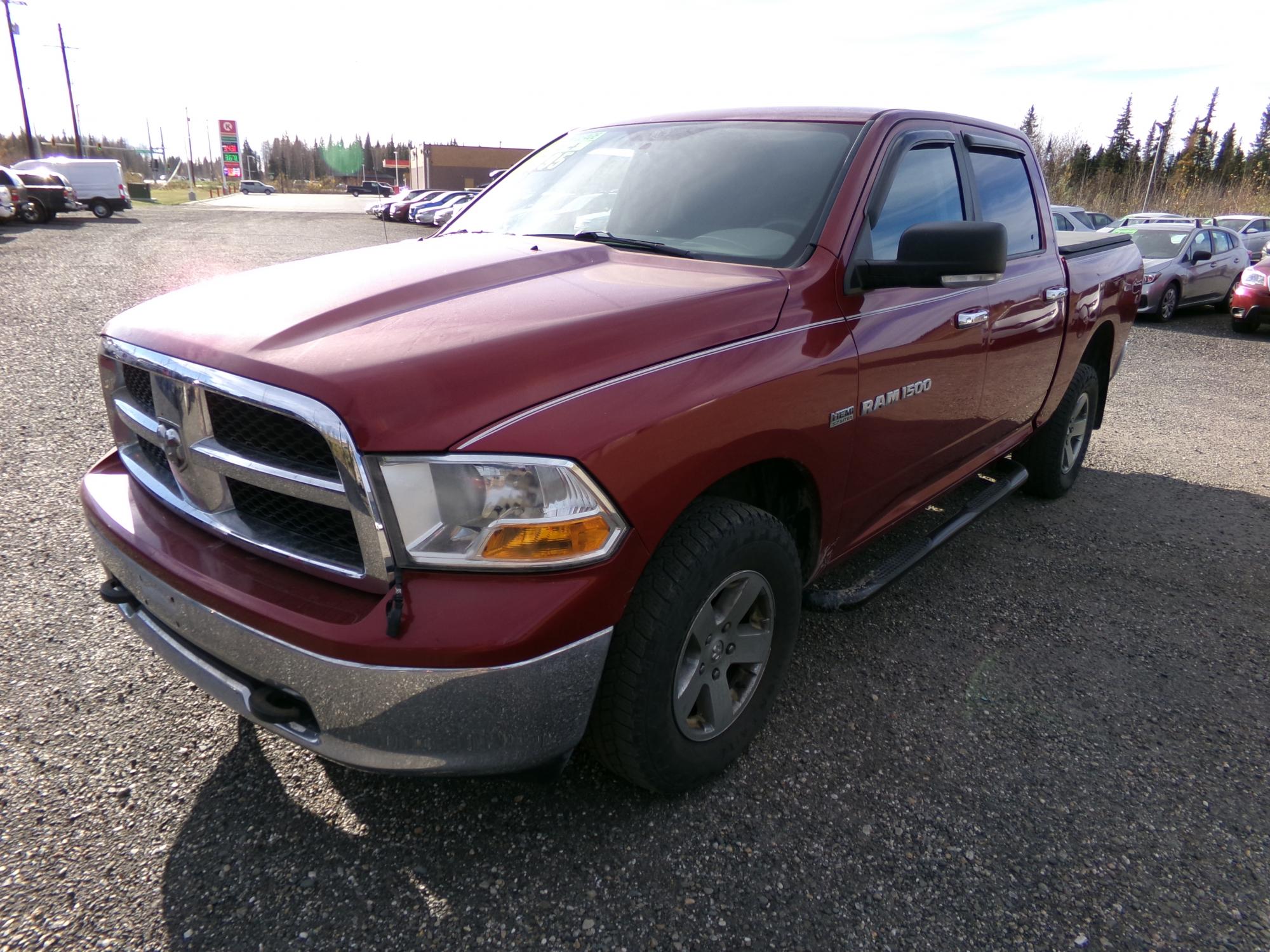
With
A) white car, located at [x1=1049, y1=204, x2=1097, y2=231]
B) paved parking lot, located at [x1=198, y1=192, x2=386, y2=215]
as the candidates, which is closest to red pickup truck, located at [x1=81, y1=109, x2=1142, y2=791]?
white car, located at [x1=1049, y1=204, x2=1097, y2=231]

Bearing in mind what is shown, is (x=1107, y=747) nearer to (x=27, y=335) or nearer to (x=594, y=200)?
(x=594, y=200)

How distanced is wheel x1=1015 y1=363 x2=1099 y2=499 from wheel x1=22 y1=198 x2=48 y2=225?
99.0ft

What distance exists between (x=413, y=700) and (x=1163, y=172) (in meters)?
65.1

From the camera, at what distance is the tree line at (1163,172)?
138 feet

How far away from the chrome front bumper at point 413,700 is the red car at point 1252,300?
13678 millimetres

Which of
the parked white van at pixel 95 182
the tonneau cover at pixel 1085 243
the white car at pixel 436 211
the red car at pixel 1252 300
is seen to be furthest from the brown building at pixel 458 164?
the tonneau cover at pixel 1085 243

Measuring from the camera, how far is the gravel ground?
197 centimetres

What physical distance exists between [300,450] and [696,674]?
3.69 ft

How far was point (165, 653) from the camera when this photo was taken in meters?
2.10

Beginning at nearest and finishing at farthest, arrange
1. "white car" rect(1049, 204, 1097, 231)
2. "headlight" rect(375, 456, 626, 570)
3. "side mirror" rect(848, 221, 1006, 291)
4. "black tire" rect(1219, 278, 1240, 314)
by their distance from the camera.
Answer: "headlight" rect(375, 456, 626, 570) → "side mirror" rect(848, 221, 1006, 291) → "black tire" rect(1219, 278, 1240, 314) → "white car" rect(1049, 204, 1097, 231)

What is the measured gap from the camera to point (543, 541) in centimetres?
174

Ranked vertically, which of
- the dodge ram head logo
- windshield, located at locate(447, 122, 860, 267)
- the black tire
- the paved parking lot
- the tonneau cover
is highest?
windshield, located at locate(447, 122, 860, 267)

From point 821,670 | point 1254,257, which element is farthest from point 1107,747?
point 1254,257

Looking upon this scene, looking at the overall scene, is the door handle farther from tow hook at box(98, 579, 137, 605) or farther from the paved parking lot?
the paved parking lot
